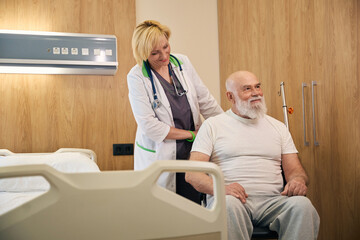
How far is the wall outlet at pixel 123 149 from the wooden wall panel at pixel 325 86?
1261mm

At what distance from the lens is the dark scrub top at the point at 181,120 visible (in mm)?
2447

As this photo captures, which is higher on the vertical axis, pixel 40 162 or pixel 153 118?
pixel 153 118

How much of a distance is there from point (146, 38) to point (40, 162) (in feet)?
3.42

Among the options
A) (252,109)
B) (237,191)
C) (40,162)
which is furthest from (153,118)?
(40,162)

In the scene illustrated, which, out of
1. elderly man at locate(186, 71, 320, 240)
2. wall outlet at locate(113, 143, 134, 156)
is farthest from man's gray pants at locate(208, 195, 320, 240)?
wall outlet at locate(113, 143, 134, 156)

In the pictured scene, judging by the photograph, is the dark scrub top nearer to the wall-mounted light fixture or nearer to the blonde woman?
the blonde woman

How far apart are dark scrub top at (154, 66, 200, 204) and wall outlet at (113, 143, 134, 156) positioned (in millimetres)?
1144

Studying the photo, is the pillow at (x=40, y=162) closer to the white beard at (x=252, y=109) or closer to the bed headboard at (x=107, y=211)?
the white beard at (x=252, y=109)

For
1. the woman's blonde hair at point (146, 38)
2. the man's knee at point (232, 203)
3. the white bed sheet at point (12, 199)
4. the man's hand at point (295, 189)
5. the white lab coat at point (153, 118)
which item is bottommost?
the white bed sheet at point (12, 199)

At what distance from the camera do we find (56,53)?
321cm

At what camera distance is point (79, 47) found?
328 cm

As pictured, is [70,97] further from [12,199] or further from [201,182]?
[201,182]

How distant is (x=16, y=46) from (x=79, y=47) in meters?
0.48

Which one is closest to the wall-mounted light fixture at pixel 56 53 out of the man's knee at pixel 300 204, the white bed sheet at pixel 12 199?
the white bed sheet at pixel 12 199
